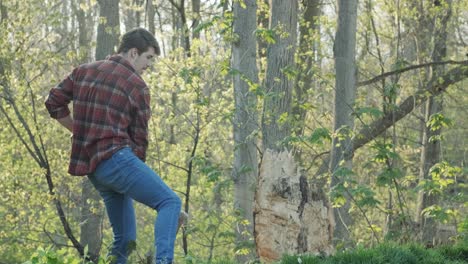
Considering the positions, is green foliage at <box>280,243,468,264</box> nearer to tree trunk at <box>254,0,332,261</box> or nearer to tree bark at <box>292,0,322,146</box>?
tree trunk at <box>254,0,332,261</box>

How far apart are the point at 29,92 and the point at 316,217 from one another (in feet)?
21.8

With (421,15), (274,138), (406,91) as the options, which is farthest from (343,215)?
(406,91)

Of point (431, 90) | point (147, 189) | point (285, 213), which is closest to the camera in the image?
point (147, 189)

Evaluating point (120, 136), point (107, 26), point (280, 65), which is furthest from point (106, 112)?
point (107, 26)

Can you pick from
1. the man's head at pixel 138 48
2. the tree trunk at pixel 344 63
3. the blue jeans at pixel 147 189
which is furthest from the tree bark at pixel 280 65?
the blue jeans at pixel 147 189

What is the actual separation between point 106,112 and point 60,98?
528mm

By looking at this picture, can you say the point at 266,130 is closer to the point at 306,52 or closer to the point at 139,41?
the point at 306,52

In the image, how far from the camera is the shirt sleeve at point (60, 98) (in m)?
4.88

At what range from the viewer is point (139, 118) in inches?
183

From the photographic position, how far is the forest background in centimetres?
670

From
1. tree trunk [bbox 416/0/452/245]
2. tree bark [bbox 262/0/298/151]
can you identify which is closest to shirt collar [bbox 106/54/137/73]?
tree bark [bbox 262/0/298/151]

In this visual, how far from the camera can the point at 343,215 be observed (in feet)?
34.4

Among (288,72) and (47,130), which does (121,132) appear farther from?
(47,130)

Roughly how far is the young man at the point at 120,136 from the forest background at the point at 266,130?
0.38 m
